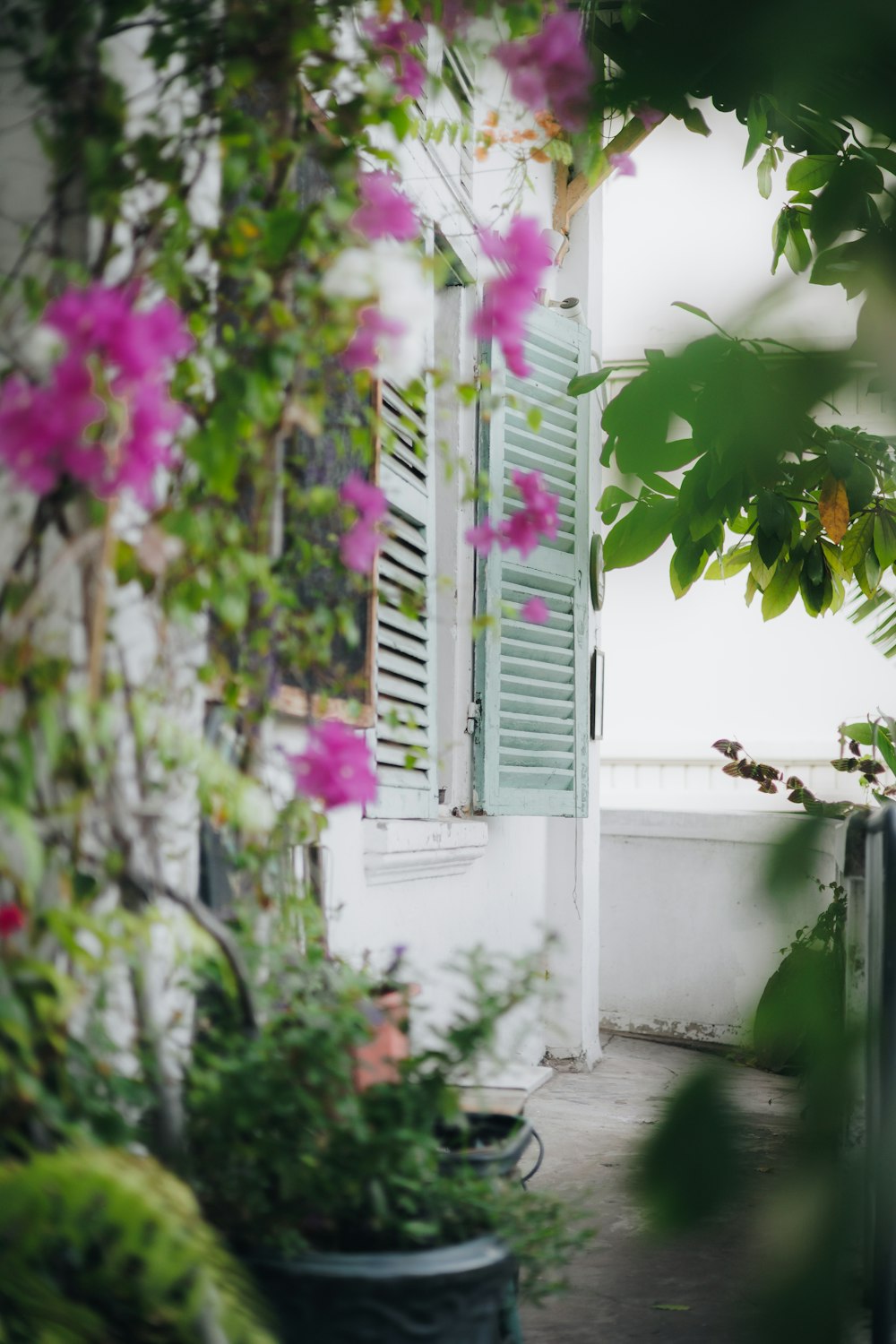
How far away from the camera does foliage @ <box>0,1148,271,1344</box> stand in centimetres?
88

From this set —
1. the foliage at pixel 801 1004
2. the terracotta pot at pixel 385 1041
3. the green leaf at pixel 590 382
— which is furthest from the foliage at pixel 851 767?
the terracotta pot at pixel 385 1041

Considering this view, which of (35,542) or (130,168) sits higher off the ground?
(130,168)

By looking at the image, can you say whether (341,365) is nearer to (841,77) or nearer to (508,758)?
(841,77)

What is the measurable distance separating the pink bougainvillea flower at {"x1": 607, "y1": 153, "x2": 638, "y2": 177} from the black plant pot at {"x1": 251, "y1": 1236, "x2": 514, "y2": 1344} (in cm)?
103

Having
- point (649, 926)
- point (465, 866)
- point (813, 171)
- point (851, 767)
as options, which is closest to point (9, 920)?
point (813, 171)

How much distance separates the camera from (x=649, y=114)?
1.16 ft

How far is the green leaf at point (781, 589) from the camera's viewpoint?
412 millimetres

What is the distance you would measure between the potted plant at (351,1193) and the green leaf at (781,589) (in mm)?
920

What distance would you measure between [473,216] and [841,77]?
10.9ft

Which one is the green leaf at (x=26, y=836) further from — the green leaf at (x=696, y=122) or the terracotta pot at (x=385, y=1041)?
the green leaf at (x=696, y=122)

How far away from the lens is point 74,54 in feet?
4.24

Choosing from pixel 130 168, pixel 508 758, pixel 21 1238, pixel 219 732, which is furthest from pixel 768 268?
pixel 508 758

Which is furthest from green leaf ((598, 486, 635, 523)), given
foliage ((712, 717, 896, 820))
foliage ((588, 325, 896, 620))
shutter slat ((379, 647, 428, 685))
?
shutter slat ((379, 647, 428, 685))

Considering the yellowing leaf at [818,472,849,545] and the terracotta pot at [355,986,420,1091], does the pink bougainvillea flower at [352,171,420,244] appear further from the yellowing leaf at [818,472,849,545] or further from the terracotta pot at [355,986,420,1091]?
the yellowing leaf at [818,472,849,545]
